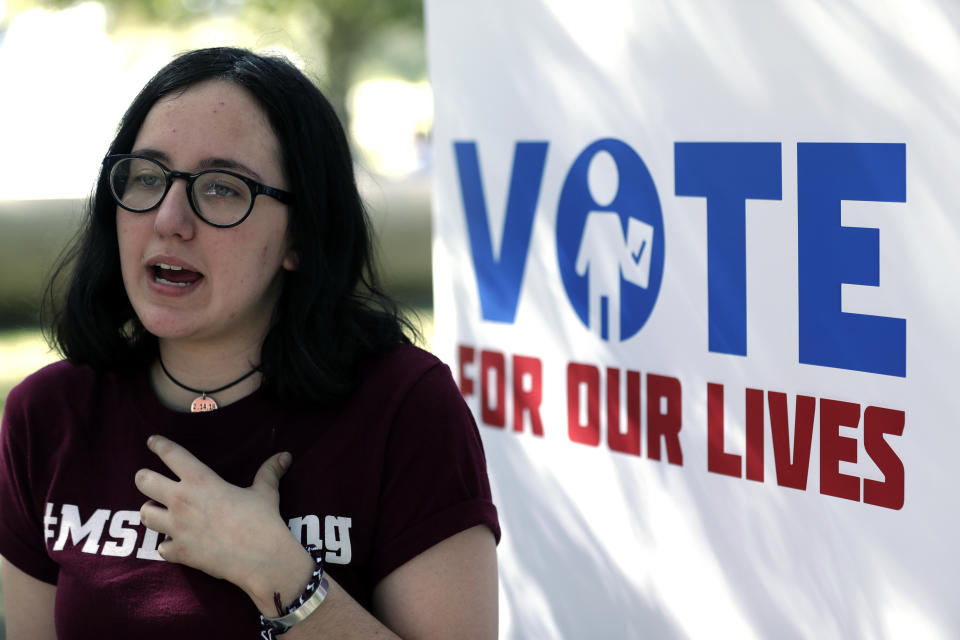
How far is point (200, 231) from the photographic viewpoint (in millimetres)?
2230

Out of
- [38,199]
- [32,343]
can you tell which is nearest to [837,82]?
[32,343]

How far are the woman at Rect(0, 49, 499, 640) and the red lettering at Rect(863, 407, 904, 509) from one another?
0.69m

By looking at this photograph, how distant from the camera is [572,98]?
2.88 m

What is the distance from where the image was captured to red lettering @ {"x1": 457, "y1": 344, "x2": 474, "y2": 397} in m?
3.20

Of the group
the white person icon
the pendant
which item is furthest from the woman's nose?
the white person icon

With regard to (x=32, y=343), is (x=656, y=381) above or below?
above

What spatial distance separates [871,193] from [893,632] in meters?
0.78

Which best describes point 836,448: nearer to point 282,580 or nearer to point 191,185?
point 282,580

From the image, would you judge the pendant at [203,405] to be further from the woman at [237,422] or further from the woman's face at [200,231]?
the woman's face at [200,231]

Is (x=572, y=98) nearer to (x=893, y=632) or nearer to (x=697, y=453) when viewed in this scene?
(x=697, y=453)

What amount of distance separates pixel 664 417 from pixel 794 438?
334mm

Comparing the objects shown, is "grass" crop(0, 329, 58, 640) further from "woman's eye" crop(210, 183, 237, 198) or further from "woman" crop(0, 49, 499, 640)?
"woman's eye" crop(210, 183, 237, 198)

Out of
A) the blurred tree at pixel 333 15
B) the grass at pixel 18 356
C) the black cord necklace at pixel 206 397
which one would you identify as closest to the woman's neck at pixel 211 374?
the black cord necklace at pixel 206 397

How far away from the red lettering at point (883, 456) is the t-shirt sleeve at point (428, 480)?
0.69 metres
